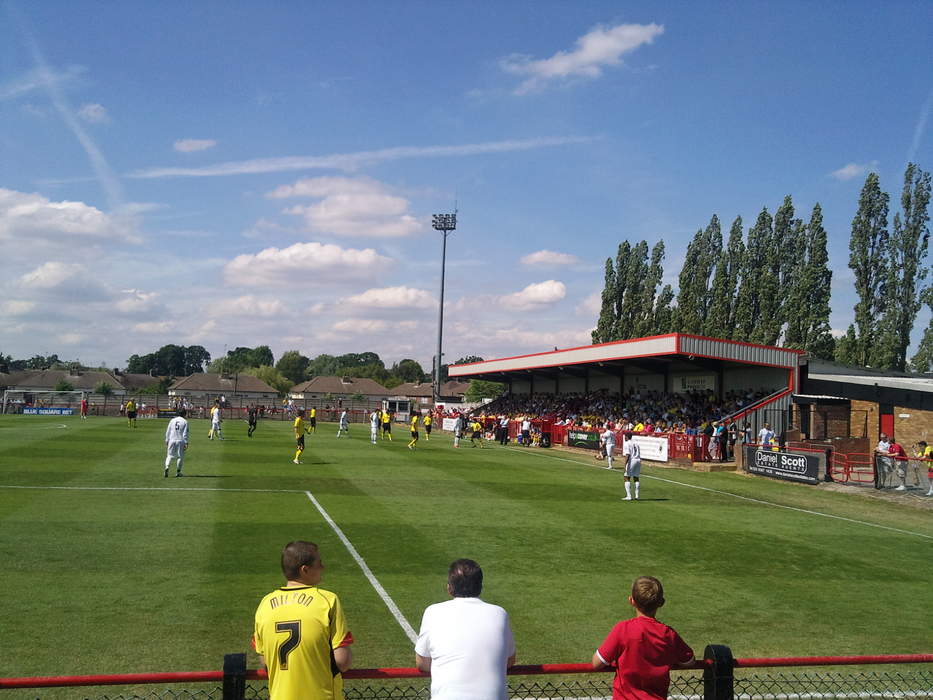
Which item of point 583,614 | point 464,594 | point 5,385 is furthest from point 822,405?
point 5,385

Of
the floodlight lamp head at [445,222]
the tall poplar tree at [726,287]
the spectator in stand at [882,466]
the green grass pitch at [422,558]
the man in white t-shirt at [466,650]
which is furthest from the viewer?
the floodlight lamp head at [445,222]

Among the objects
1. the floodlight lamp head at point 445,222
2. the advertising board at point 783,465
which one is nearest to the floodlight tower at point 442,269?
the floodlight lamp head at point 445,222

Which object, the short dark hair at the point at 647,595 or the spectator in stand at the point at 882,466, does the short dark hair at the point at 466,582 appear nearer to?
the short dark hair at the point at 647,595

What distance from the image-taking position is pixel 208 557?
11.8m

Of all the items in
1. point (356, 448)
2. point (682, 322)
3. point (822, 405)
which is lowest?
point (356, 448)

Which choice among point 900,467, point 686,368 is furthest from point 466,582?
point 686,368

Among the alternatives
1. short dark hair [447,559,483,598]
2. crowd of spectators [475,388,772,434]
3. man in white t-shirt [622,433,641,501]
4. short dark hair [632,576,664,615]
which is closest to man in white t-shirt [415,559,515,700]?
short dark hair [447,559,483,598]

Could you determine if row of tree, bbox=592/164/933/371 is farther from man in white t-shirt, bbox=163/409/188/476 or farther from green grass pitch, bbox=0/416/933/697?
man in white t-shirt, bbox=163/409/188/476

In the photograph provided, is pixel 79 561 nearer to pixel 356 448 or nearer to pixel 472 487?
pixel 472 487

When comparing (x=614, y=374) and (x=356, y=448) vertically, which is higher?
(x=614, y=374)

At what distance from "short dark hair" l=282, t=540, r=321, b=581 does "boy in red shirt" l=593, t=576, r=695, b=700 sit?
1.70 meters

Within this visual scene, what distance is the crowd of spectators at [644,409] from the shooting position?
3666cm

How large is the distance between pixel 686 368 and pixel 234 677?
133ft

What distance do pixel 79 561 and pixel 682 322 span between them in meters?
53.1
